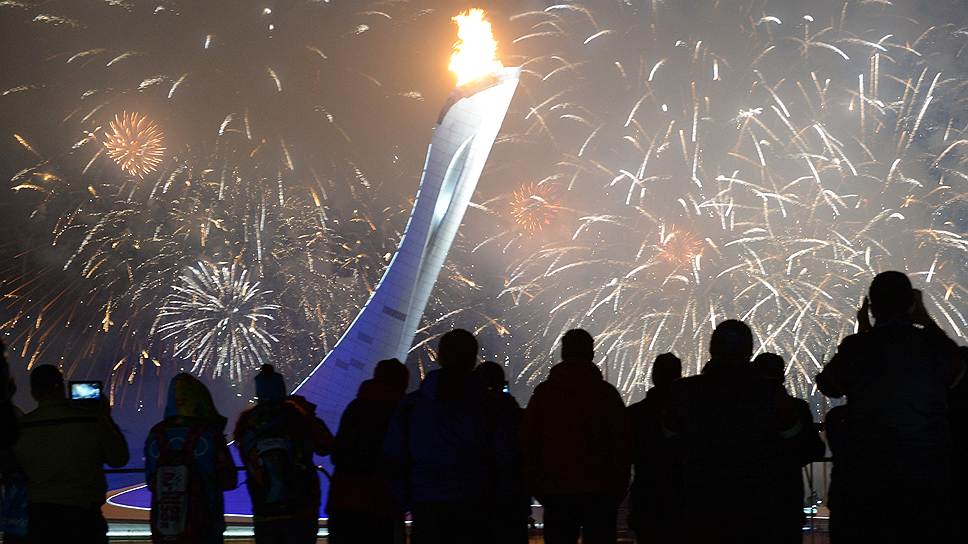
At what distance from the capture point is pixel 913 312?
5859mm

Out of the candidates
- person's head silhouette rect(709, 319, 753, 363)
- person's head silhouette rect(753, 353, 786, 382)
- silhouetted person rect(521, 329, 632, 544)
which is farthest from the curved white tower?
person's head silhouette rect(709, 319, 753, 363)

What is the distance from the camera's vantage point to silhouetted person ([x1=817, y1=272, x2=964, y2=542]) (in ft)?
17.0

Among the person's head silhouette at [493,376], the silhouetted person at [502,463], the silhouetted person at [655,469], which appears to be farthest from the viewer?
the person's head silhouette at [493,376]

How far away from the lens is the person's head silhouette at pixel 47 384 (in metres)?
7.31

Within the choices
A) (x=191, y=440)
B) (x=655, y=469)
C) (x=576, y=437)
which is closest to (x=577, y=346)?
(x=576, y=437)

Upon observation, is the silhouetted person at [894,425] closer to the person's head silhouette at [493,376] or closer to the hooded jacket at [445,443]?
the hooded jacket at [445,443]

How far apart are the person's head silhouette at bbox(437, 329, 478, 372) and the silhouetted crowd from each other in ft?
0.04

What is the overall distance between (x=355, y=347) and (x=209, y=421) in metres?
19.3

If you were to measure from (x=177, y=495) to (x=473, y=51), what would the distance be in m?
18.7

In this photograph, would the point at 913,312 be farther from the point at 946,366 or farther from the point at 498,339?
the point at 498,339

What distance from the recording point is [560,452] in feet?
22.4

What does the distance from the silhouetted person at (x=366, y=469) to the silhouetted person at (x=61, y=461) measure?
4.17ft

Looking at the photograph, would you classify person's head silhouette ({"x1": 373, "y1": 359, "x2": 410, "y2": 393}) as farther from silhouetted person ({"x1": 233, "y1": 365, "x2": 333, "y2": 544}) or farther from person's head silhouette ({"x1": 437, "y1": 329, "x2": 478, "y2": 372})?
person's head silhouette ({"x1": 437, "y1": 329, "x2": 478, "y2": 372})

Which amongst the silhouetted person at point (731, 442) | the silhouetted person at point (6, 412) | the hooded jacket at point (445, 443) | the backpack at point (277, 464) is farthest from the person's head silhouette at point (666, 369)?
the silhouetted person at point (6, 412)
